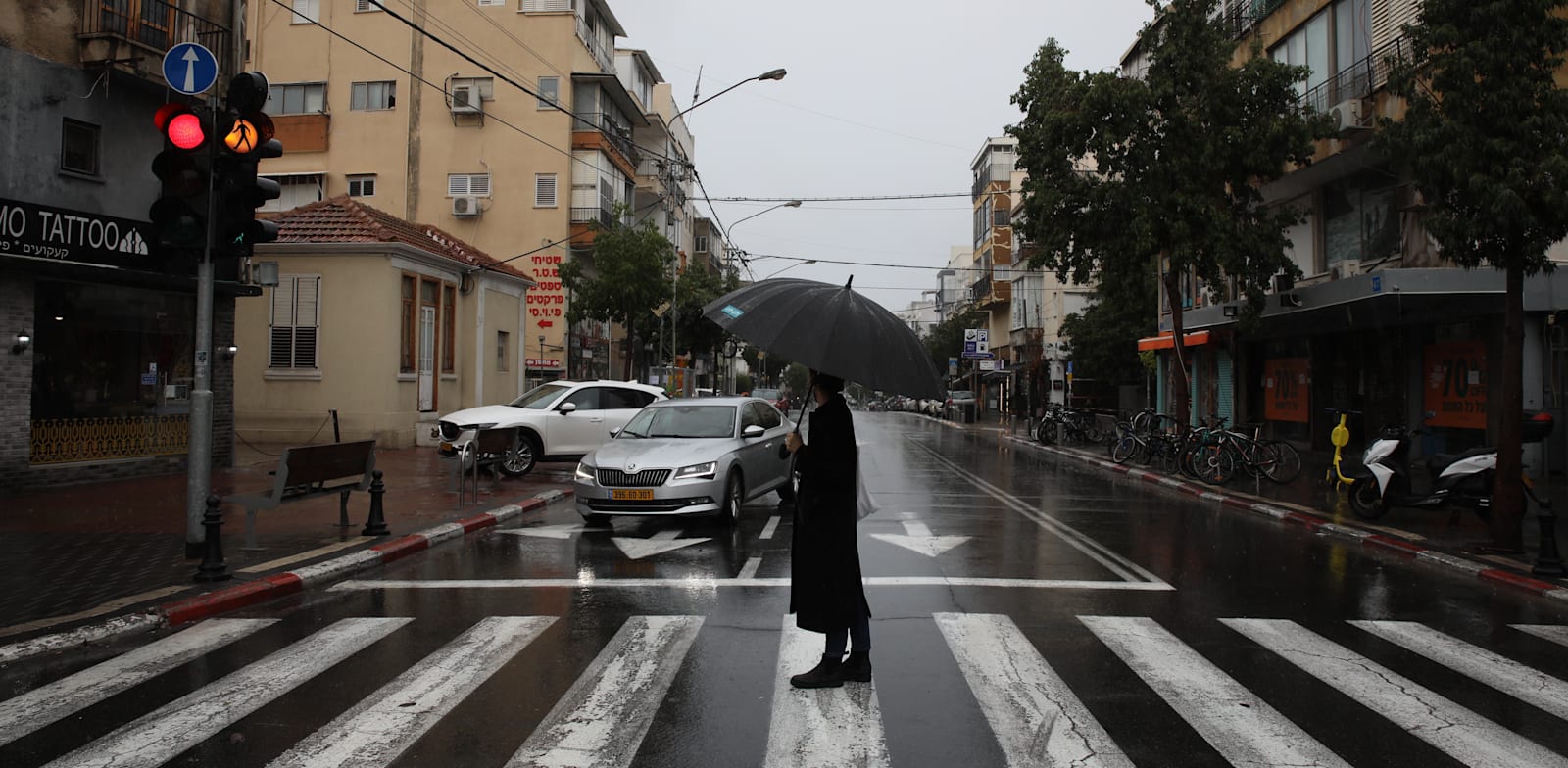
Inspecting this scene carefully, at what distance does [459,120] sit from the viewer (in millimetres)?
38594

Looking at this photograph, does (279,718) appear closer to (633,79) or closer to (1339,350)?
(1339,350)

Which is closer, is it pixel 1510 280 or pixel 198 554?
pixel 198 554

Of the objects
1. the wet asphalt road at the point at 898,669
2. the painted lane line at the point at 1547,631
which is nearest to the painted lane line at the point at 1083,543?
the wet asphalt road at the point at 898,669

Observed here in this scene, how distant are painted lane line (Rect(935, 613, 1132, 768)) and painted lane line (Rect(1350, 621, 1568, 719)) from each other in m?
2.49

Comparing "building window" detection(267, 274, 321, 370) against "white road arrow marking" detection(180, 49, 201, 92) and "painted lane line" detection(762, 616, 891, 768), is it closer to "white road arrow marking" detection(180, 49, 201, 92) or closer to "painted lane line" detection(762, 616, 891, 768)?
"white road arrow marking" detection(180, 49, 201, 92)

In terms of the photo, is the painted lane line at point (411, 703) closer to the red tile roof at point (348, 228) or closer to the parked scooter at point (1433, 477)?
the parked scooter at point (1433, 477)

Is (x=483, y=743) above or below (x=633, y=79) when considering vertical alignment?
below

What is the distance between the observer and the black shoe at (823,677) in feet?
17.7

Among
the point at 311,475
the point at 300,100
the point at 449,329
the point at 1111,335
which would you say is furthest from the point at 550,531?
the point at 300,100

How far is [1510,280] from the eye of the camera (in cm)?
1024

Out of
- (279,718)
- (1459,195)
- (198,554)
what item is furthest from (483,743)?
(1459,195)

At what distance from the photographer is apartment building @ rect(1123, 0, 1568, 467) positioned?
17.2 metres

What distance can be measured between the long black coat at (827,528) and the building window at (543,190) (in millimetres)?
34744

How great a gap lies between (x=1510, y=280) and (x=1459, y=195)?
39.0 inches
